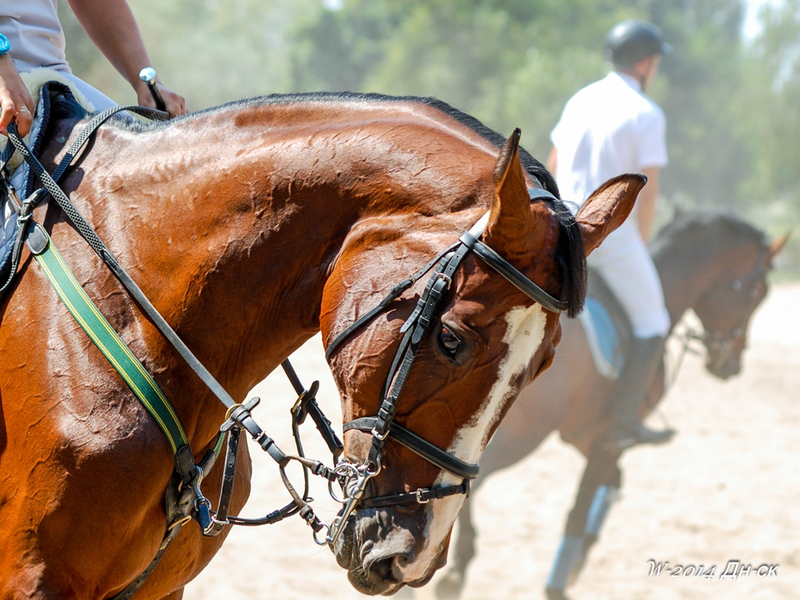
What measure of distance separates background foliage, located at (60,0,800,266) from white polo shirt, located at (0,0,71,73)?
84.7ft

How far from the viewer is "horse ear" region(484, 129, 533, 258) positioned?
60.6 inches

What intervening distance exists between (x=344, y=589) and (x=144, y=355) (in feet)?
11.3

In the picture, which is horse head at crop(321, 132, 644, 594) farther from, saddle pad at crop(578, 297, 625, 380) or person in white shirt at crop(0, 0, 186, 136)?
saddle pad at crop(578, 297, 625, 380)

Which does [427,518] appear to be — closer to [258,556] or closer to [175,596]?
[175,596]

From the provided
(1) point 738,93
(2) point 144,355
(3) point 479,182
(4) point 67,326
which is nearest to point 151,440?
(2) point 144,355

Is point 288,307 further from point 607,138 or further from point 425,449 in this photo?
point 607,138

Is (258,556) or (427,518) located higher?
(427,518)

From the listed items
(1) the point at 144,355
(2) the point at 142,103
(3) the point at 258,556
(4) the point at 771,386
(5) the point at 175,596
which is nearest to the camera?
(1) the point at 144,355

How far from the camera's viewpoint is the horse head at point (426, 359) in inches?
64.5

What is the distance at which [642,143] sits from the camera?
4871 mm

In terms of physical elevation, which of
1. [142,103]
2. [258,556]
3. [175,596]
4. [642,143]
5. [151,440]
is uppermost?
[642,143]

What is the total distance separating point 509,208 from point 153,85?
47.5 inches

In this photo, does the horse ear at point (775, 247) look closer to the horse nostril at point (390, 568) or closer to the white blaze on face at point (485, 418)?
the white blaze on face at point (485, 418)

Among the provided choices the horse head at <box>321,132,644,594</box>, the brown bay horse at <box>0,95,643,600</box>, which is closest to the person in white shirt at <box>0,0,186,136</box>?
the brown bay horse at <box>0,95,643,600</box>
